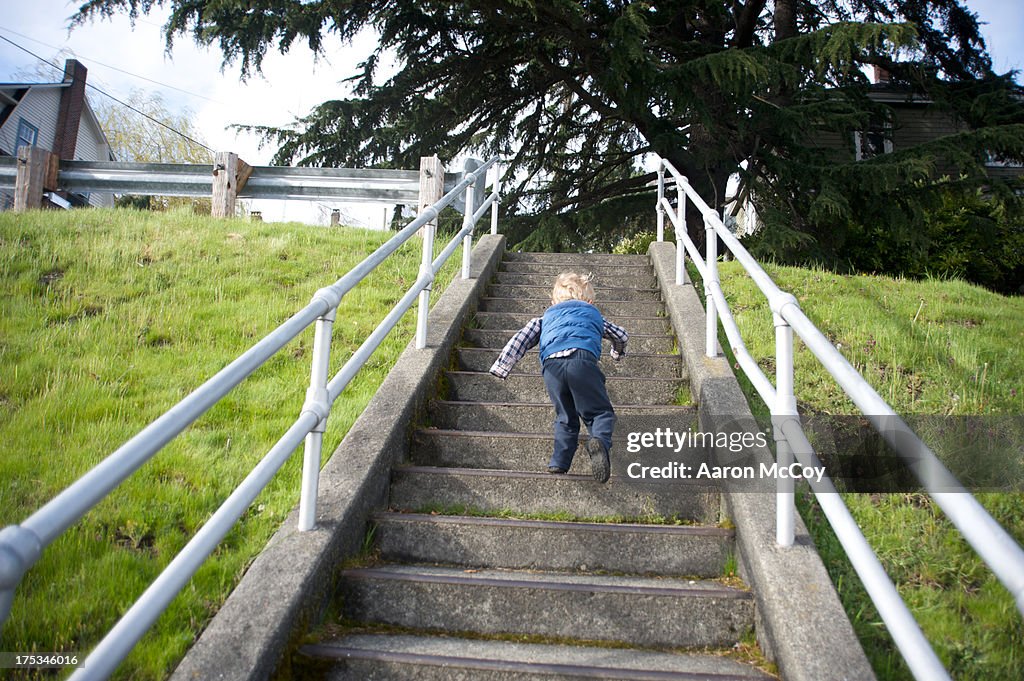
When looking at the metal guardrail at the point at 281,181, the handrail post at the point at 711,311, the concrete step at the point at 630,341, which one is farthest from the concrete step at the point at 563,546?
the metal guardrail at the point at 281,181

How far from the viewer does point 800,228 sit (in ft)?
33.6

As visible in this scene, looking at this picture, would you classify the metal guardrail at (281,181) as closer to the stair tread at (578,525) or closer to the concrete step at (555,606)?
the stair tread at (578,525)

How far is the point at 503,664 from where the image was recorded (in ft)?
7.65

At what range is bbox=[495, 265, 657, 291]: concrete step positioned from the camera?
6793mm

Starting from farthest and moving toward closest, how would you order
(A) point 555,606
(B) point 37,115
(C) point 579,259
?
1. (B) point 37,115
2. (C) point 579,259
3. (A) point 555,606

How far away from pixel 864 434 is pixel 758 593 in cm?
185

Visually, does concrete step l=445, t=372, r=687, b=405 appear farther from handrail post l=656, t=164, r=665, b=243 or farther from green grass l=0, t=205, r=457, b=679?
handrail post l=656, t=164, r=665, b=243

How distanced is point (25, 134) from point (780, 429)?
87.5 feet

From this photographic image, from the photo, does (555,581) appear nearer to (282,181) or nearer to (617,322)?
(617,322)

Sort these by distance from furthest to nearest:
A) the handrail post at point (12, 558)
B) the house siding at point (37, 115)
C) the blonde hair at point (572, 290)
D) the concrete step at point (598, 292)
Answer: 1. the house siding at point (37, 115)
2. the concrete step at point (598, 292)
3. the blonde hair at point (572, 290)
4. the handrail post at point (12, 558)

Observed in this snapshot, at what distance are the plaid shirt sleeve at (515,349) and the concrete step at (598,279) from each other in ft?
8.95

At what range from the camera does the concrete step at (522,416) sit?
3.95 m

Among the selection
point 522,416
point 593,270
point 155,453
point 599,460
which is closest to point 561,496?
point 599,460

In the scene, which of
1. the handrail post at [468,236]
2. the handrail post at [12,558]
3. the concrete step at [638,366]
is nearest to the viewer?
the handrail post at [12,558]
